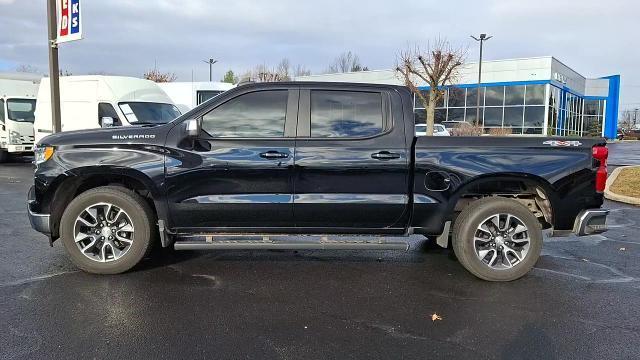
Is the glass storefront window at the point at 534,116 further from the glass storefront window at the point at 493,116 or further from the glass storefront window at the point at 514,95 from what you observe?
the glass storefront window at the point at 493,116

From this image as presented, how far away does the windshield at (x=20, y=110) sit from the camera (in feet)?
56.3

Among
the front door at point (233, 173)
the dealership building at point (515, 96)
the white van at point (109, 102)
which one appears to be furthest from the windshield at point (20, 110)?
the dealership building at point (515, 96)

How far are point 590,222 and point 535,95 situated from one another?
3542 cm

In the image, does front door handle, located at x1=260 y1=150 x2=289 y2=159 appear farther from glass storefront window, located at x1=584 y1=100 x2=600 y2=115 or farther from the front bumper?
glass storefront window, located at x1=584 y1=100 x2=600 y2=115

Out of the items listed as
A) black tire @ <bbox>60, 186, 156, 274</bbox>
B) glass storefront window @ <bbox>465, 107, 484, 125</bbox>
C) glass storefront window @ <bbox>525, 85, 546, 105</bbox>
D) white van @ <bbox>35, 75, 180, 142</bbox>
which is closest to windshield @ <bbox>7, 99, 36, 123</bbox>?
white van @ <bbox>35, 75, 180, 142</bbox>

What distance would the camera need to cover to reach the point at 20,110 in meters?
17.5

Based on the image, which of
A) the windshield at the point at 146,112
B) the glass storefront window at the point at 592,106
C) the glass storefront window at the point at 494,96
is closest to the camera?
the windshield at the point at 146,112

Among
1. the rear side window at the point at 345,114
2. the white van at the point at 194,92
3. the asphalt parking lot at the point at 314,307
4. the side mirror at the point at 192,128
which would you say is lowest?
the asphalt parking lot at the point at 314,307

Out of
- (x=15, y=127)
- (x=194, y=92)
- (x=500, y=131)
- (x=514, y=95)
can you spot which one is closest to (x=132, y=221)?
(x=194, y=92)

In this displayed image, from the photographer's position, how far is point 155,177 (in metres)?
4.93

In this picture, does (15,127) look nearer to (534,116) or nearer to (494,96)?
(494,96)

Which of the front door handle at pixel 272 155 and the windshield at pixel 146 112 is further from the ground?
the windshield at pixel 146 112

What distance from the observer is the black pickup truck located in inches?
195

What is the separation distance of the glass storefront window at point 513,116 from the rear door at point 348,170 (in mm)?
35722
